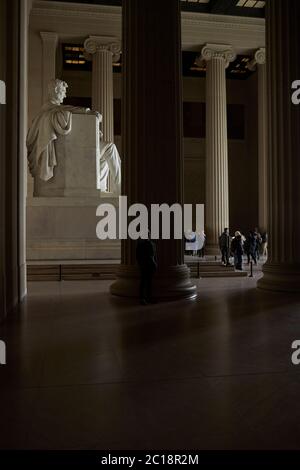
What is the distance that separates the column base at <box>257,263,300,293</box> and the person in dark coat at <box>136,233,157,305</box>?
115 inches

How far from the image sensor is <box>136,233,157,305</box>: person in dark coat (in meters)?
7.80

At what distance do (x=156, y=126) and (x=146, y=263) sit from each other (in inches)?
106

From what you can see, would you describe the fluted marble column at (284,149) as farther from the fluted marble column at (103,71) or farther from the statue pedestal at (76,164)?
the fluted marble column at (103,71)

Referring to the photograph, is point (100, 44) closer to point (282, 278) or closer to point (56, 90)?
point (56, 90)

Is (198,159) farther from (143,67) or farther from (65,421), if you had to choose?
(65,421)

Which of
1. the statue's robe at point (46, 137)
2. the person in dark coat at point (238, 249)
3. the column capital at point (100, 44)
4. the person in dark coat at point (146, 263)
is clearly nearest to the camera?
the person in dark coat at point (146, 263)

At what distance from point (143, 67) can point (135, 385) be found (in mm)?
6586

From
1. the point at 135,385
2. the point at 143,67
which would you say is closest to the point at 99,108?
the point at 143,67

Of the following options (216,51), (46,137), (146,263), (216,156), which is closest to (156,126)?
(146,263)

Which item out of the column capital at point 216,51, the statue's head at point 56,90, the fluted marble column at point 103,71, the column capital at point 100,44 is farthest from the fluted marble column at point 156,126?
the column capital at point 216,51

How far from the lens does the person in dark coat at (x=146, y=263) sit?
7797 millimetres

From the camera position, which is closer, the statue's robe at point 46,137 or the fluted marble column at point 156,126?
the fluted marble column at point 156,126

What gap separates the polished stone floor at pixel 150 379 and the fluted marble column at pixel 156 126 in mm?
1330

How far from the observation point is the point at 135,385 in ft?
12.0
